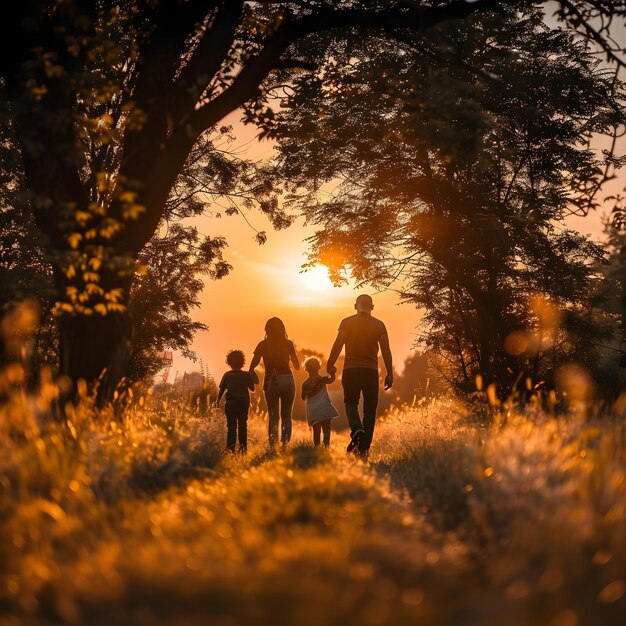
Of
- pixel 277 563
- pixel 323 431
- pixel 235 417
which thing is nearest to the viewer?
pixel 277 563

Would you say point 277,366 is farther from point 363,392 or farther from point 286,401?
point 363,392

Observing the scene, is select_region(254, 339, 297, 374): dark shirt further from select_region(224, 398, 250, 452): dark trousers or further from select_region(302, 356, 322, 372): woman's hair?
select_region(224, 398, 250, 452): dark trousers

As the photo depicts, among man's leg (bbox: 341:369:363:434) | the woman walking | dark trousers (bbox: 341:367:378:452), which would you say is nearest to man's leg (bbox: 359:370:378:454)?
dark trousers (bbox: 341:367:378:452)

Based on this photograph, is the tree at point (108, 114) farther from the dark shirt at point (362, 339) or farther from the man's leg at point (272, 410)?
the man's leg at point (272, 410)

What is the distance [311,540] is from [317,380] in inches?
346

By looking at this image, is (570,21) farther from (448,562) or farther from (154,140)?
(448,562)

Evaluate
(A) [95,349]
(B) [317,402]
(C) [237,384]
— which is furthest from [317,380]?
(A) [95,349]

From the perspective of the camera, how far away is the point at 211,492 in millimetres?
5168

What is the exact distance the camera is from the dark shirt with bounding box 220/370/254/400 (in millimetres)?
11500

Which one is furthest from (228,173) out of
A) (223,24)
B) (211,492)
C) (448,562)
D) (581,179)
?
(448,562)

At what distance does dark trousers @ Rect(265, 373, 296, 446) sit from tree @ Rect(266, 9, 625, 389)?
272 inches

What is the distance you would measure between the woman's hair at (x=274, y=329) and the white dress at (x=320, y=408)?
1188 mm

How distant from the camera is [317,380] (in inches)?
486

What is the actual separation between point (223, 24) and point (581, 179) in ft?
14.5
